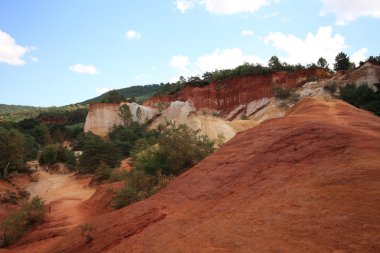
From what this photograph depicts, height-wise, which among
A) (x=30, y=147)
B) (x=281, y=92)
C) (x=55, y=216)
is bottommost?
(x=55, y=216)

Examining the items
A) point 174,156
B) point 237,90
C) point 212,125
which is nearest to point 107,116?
point 237,90

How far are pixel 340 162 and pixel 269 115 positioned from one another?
33574mm

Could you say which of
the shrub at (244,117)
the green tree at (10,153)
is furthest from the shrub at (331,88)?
the green tree at (10,153)

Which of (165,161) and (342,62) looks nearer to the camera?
(165,161)

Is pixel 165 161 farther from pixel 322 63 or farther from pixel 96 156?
pixel 322 63

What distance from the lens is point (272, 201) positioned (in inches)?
309

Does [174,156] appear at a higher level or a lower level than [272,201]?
lower

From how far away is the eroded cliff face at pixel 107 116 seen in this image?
59031 millimetres

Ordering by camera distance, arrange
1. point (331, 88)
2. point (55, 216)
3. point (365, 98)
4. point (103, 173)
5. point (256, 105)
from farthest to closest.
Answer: point (256, 105)
point (331, 88)
point (103, 173)
point (365, 98)
point (55, 216)

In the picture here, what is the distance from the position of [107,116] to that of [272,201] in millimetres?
54289

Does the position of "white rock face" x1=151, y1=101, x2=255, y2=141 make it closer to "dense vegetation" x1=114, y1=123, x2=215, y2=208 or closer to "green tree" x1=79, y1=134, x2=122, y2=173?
"green tree" x1=79, y1=134, x2=122, y2=173

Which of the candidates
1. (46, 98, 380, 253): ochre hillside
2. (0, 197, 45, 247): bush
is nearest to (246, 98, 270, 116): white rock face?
(0, 197, 45, 247): bush

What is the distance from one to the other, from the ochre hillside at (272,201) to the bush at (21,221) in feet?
18.7

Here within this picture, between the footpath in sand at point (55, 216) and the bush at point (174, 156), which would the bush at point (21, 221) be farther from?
the bush at point (174, 156)
